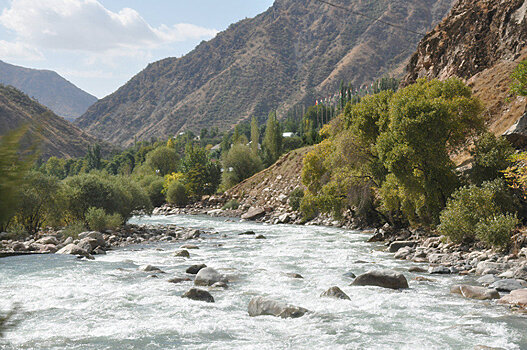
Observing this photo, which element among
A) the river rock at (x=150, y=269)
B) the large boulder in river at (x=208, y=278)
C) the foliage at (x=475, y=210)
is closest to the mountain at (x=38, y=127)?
the river rock at (x=150, y=269)

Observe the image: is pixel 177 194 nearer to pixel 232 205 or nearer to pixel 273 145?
pixel 232 205

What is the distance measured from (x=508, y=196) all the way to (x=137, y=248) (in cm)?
2044

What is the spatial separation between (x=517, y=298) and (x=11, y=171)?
12375mm

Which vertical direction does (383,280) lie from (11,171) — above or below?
below

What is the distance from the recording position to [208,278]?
48.1 ft

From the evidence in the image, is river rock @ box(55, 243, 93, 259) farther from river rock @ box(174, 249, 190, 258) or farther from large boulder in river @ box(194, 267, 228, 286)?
large boulder in river @ box(194, 267, 228, 286)

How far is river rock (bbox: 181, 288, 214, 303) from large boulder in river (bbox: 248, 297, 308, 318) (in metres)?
1.74

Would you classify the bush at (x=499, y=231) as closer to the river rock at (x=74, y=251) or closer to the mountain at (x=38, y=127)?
the mountain at (x=38, y=127)

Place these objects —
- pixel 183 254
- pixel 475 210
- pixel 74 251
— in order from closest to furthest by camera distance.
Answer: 1. pixel 475 210
2. pixel 74 251
3. pixel 183 254

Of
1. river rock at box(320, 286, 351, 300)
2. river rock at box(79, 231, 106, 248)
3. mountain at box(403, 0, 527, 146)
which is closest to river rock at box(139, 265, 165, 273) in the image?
river rock at box(320, 286, 351, 300)

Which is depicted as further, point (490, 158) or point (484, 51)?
point (484, 51)

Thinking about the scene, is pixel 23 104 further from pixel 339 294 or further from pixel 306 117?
pixel 339 294

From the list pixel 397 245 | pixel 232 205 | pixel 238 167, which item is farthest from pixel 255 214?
pixel 397 245

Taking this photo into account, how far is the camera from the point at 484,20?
40.2 meters
